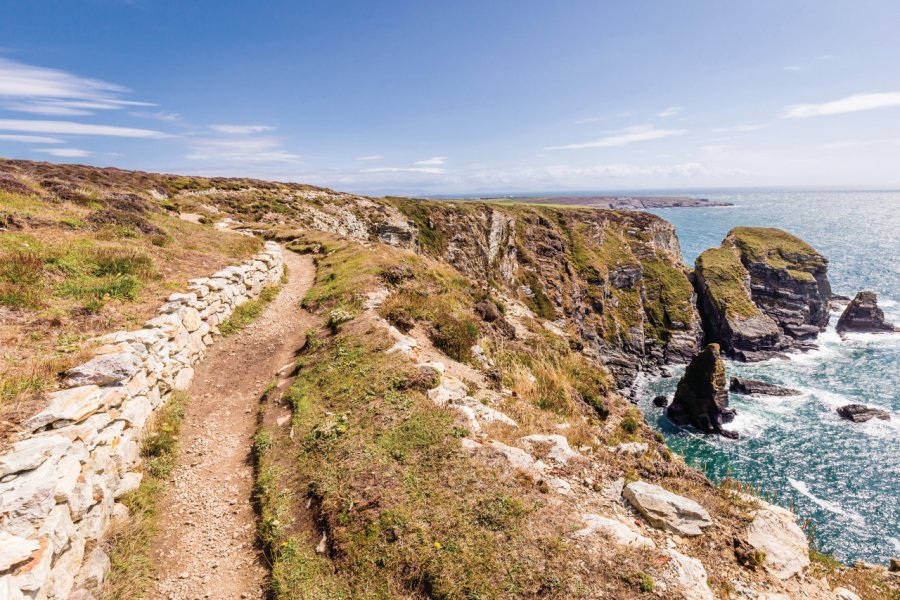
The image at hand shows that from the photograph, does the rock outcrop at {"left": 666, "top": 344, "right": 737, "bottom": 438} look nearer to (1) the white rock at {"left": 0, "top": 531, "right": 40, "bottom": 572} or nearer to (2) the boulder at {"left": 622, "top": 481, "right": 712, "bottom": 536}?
(2) the boulder at {"left": 622, "top": 481, "right": 712, "bottom": 536}

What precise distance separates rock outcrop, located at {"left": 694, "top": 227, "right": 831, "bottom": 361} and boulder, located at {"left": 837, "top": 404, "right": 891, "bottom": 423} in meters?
27.4

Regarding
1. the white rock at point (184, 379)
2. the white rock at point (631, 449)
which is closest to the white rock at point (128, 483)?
the white rock at point (184, 379)

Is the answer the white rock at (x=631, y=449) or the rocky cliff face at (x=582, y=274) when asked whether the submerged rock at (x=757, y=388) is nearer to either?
the rocky cliff face at (x=582, y=274)

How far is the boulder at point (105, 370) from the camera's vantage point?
873cm

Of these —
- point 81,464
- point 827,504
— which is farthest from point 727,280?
point 81,464

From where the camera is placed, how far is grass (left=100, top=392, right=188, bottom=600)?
659 cm

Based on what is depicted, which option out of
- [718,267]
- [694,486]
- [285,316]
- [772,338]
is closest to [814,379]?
[772,338]

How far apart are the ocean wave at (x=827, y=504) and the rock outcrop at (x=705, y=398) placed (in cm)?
1047

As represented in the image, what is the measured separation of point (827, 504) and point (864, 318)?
261ft

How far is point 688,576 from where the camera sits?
6219 mm

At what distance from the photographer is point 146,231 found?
22.9 metres

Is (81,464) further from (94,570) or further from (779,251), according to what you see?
(779,251)

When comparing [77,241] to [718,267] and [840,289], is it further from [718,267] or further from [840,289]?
[840,289]

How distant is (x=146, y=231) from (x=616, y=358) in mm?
90696
